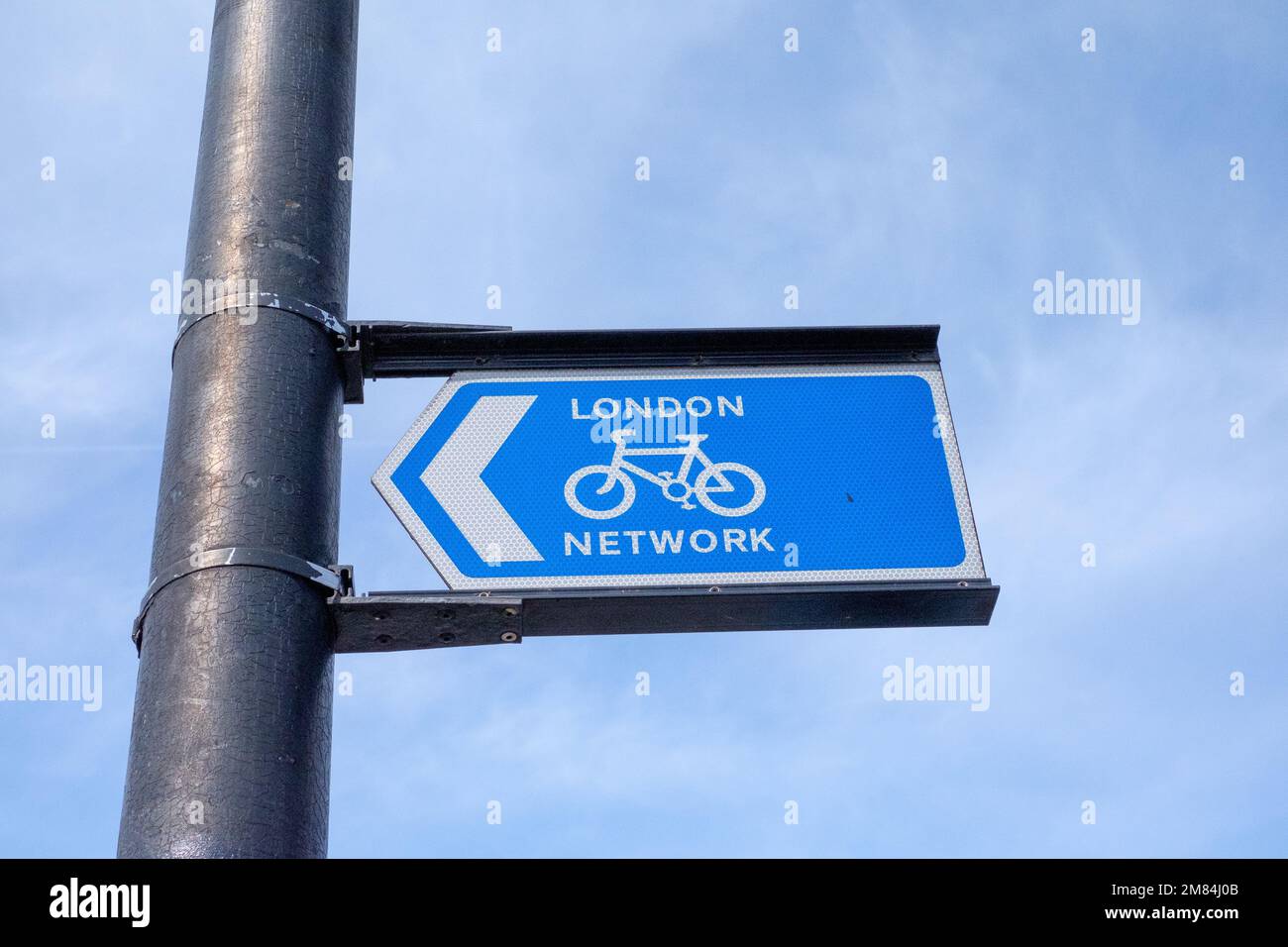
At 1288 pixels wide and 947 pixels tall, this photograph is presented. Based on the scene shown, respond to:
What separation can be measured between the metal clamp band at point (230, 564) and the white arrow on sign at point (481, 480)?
1.22ft

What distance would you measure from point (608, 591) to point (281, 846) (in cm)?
83

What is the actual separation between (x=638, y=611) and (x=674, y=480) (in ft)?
0.96

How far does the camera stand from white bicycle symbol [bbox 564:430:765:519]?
3336 millimetres

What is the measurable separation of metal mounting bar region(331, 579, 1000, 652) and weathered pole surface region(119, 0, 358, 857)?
5.4 inches

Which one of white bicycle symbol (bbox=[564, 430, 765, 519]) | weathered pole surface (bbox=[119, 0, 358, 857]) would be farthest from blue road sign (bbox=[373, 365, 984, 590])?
weathered pole surface (bbox=[119, 0, 358, 857])

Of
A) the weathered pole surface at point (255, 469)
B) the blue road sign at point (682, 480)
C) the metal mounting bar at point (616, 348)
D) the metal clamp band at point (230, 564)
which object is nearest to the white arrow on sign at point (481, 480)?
the blue road sign at point (682, 480)

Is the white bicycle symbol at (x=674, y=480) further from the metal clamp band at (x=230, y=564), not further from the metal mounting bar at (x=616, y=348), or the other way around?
the metal clamp band at (x=230, y=564)

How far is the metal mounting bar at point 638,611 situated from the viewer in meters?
3.12

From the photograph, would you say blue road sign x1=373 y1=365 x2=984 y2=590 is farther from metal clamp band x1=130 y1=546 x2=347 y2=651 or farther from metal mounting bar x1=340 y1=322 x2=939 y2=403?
metal clamp band x1=130 y1=546 x2=347 y2=651

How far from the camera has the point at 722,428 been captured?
136 inches

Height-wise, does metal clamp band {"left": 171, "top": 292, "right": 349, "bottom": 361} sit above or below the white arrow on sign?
above

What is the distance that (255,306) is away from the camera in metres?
3.21
